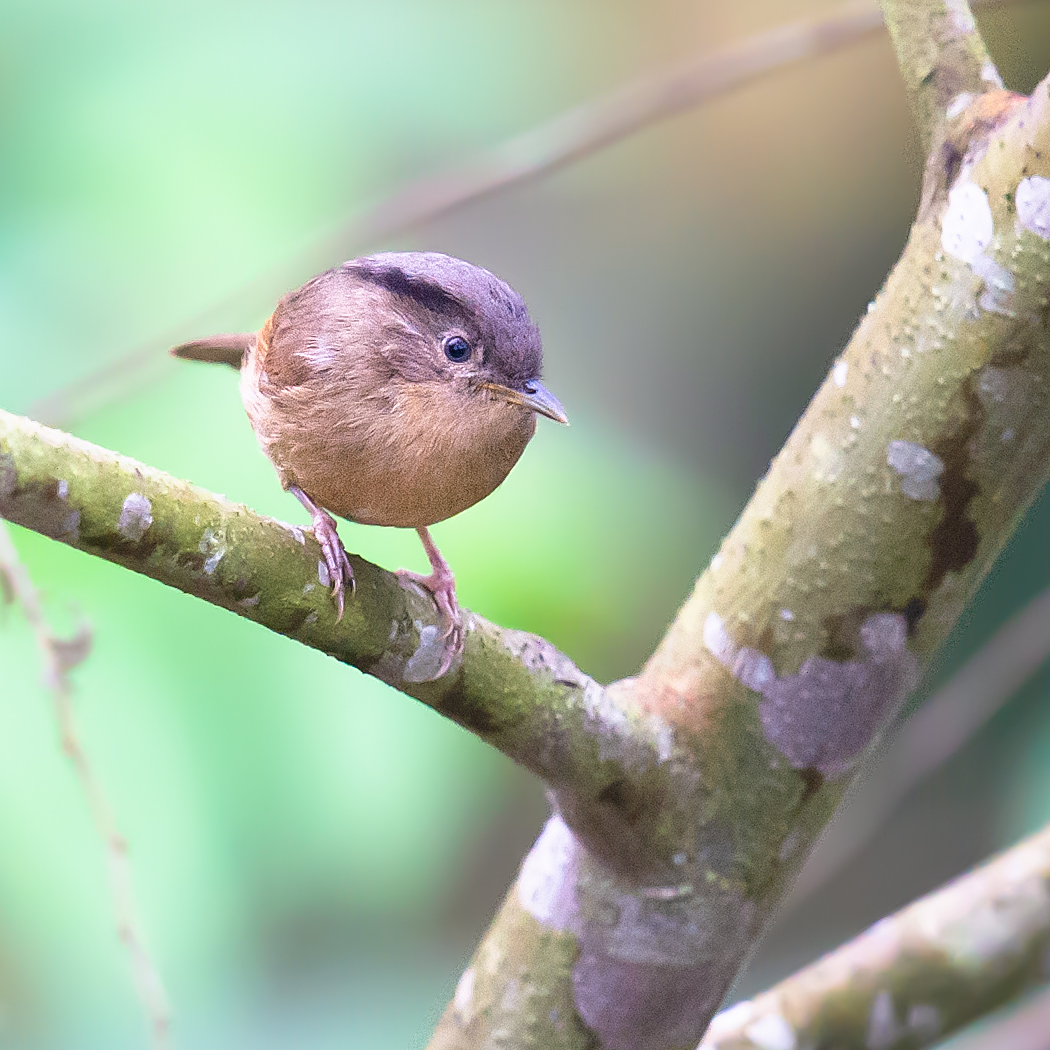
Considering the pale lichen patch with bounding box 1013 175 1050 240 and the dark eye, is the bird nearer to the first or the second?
the dark eye

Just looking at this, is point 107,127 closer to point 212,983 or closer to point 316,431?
point 316,431

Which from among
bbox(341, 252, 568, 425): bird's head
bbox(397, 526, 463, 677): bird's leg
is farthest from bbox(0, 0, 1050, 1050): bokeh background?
bbox(341, 252, 568, 425): bird's head

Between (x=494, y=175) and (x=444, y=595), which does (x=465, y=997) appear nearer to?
(x=444, y=595)

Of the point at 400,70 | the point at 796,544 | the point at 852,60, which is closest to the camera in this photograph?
the point at 796,544

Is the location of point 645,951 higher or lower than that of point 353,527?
higher

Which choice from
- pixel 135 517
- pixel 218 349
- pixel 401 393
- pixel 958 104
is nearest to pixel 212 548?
pixel 135 517

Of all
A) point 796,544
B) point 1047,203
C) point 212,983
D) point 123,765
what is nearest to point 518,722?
point 796,544

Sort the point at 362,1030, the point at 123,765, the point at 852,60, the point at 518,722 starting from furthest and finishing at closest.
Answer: the point at 852,60 → the point at 362,1030 → the point at 123,765 → the point at 518,722

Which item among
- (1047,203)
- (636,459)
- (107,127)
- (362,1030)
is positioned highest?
(1047,203)
